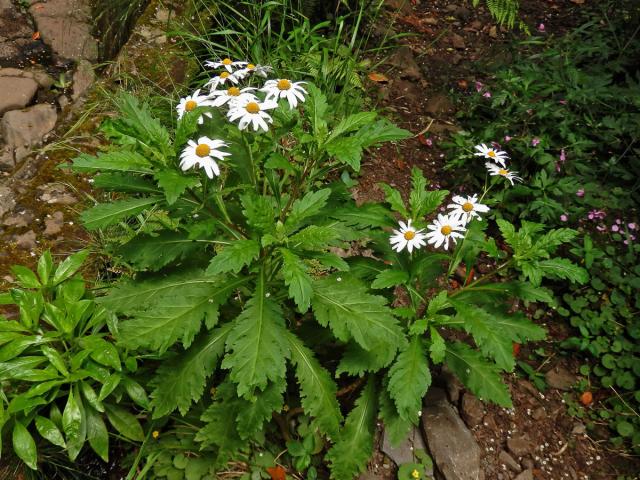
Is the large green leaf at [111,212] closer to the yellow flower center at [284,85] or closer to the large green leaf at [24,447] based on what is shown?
the yellow flower center at [284,85]

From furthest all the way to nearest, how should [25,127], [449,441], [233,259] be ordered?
[25,127], [449,441], [233,259]

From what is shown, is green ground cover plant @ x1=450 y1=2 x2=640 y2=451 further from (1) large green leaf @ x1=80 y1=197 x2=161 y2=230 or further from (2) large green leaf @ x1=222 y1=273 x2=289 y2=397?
(1) large green leaf @ x1=80 y1=197 x2=161 y2=230

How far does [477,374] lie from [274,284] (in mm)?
817

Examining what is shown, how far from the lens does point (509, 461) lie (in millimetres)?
2178

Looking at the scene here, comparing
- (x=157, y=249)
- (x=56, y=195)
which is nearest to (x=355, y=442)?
(x=157, y=249)

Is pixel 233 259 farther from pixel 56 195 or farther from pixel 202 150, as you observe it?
pixel 56 195

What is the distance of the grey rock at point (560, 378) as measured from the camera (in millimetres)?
2422

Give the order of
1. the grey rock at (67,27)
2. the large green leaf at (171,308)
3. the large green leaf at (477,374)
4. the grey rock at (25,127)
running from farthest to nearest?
the grey rock at (67,27)
the grey rock at (25,127)
the large green leaf at (477,374)
the large green leaf at (171,308)

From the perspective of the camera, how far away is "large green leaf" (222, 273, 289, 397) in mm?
1526

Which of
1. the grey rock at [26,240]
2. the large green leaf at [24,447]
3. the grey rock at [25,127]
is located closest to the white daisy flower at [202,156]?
the large green leaf at [24,447]

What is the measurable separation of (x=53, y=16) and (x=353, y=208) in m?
2.86

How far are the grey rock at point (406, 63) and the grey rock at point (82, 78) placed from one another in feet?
6.64

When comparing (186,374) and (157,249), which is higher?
(157,249)

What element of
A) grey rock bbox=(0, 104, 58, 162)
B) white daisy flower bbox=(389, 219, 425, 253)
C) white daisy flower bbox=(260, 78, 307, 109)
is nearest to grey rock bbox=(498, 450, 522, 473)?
white daisy flower bbox=(389, 219, 425, 253)
